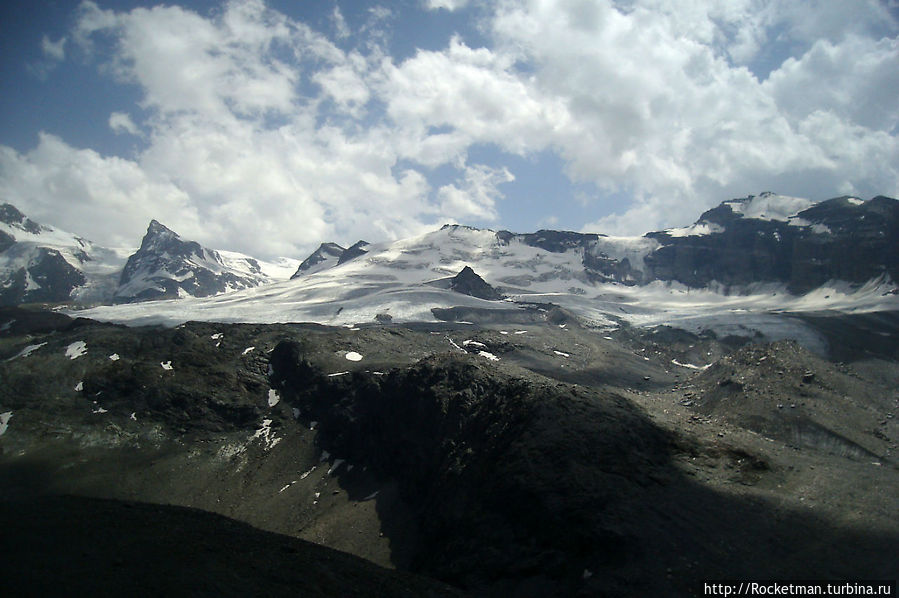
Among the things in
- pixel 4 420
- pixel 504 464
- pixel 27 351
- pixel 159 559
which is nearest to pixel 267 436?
pixel 4 420

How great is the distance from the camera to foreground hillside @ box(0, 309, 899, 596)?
108 ft

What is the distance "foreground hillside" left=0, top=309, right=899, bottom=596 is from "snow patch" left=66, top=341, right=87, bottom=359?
2.61 feet

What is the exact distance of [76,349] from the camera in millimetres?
103562

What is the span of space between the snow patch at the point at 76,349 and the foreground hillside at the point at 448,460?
0.79 metres

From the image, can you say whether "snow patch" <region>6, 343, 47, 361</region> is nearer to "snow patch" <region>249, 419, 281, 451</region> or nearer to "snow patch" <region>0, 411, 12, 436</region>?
"snow patch" <region>0, 411, 12, 436</region>

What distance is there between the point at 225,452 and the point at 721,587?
69.3m

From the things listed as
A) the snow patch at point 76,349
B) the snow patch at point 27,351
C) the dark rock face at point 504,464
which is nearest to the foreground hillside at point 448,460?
the dark rock face at point 504,464

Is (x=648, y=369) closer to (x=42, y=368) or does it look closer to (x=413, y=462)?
(x=413, y=462)

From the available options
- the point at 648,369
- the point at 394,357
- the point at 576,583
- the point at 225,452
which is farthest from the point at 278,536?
the point at 648,369

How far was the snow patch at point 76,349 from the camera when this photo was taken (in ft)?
330

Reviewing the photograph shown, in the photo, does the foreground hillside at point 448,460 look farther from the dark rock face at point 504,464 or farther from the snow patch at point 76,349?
the snow patch at point 76,349

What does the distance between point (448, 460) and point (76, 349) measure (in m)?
85.0

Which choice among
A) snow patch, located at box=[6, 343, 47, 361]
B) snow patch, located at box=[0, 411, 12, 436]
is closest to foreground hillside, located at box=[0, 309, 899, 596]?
snow patch, located at box=[0, 411, 12, 436]

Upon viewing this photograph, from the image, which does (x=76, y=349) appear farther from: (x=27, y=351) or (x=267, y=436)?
(x=267, y=436)
